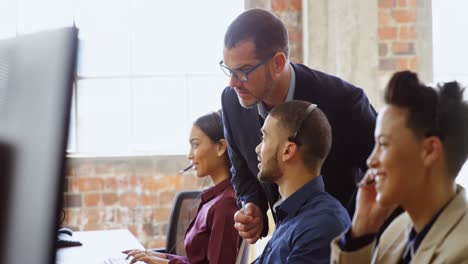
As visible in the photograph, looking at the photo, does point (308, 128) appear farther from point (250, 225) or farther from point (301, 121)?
point (250, 225)

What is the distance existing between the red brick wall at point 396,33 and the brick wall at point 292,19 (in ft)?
1.96

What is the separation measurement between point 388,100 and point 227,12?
387cm

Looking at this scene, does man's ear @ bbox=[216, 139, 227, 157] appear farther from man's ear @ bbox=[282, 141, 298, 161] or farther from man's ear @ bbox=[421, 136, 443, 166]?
man's ear @ bbox=[421, 136, 443, 166]

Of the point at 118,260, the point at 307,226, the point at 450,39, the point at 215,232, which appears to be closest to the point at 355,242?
the point at 307,226

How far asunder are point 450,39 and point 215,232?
2.86 metres

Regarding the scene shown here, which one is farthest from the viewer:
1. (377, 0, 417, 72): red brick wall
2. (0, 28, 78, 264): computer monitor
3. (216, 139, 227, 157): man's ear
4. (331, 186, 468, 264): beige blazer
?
(377, 0, 417, 72): red brick wall

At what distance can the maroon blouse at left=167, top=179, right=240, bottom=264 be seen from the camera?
2.70 meters

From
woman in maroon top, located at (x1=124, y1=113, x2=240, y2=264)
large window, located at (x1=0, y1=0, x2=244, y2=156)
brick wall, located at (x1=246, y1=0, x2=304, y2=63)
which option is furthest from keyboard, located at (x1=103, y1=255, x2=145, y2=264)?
brick wall, located at (x1=246, y1=0, x2=304, y2=63)

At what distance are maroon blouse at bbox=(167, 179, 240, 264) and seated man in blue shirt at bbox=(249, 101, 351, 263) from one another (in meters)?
0.56

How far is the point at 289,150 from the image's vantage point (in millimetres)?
2137

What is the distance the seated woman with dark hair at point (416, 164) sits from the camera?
138 cm

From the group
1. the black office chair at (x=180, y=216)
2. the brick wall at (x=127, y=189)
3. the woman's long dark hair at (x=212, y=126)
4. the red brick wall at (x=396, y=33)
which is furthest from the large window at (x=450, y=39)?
the woman's long dark hair at (x=212, y=126)

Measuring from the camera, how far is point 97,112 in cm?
519

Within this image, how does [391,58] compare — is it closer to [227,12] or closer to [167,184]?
[227,12]
